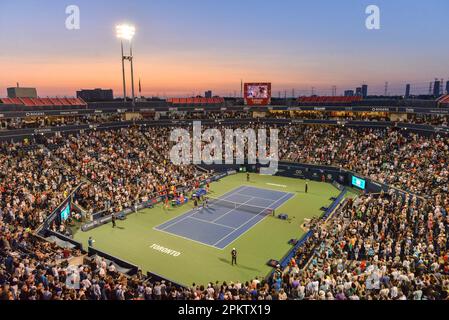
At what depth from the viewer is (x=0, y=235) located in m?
18.0

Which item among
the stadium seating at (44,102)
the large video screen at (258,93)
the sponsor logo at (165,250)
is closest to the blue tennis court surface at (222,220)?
the sponsor logo at (165,250)

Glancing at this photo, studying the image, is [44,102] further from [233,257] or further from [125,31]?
[233,257]

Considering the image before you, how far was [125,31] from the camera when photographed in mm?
41125

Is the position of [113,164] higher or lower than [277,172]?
higher

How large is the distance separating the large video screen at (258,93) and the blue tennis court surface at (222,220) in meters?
26.9

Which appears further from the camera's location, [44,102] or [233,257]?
[44,102]

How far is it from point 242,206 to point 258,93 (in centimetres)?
3208

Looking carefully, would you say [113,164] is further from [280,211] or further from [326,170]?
[326,170]

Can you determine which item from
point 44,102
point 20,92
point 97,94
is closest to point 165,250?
point 44,102

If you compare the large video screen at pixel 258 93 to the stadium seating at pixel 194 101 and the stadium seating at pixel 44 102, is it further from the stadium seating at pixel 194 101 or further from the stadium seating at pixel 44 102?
the stadium seating at pixel 44 102

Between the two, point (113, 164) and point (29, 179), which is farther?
point (113, 164)
